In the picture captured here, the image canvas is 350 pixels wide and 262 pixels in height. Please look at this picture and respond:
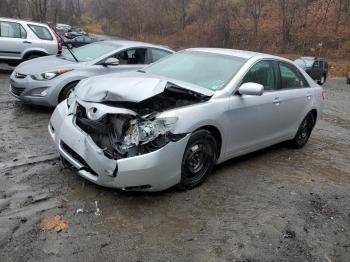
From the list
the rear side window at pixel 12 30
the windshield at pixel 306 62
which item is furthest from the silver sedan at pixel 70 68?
the windshield at pixel 306 62

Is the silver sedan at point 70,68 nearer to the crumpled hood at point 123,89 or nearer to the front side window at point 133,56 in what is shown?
the front side window at point 133,56

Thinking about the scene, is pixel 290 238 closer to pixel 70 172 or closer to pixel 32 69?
pixel 70 172

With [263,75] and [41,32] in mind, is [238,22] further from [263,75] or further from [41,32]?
[263,75]

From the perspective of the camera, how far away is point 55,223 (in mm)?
3826

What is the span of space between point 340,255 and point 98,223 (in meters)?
2.25

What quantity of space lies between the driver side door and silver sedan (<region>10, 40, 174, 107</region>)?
10.9 feet

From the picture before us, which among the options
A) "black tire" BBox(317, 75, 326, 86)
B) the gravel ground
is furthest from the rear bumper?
"black tire" BBox(317, 75, 326, 86)

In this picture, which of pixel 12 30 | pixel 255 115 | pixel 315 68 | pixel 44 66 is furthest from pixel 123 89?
pixel 315 68

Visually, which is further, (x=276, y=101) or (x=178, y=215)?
(x=276, y=101)

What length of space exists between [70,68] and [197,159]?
4213 mm

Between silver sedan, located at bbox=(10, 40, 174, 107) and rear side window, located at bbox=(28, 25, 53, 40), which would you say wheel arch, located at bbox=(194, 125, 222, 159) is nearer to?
silver sedan, located at bbox=(10, 40, 174, 107)

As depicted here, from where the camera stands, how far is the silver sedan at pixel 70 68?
7.71 m

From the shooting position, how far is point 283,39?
42.6 metres

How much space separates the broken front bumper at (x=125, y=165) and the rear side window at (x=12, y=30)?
9.41 m
